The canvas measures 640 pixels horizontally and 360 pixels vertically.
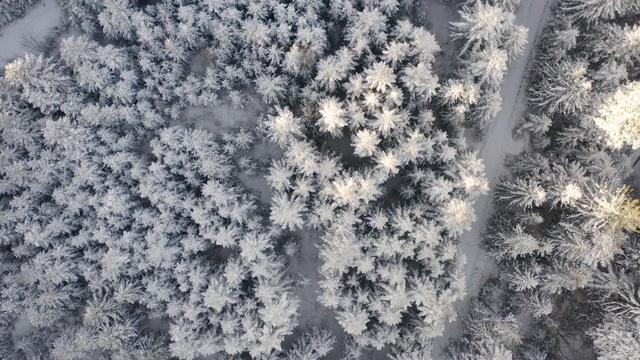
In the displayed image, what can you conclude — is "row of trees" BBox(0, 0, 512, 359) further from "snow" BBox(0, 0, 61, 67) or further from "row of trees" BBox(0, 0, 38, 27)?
"row of trees" BBox(0, 0, 38, 27)

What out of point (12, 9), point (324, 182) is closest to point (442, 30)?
point (324, 182)

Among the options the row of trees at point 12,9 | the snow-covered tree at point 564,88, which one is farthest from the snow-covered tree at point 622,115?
the row of trees at point 12,9

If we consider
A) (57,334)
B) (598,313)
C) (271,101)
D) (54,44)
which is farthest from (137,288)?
(598,313)

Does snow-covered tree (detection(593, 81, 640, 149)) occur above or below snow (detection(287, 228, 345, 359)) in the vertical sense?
above

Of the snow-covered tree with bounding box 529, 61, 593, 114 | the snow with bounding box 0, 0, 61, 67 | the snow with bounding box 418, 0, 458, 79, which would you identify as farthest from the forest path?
the snow with bounding box 0, 0, 61, 67

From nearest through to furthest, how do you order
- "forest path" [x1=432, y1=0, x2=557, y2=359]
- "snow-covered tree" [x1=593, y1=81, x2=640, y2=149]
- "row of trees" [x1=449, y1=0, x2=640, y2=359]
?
"snow-covered tree" [x1=593, y1=81, x2=640, y2=149] < "row of trees" [x1=449, y1=0, x2=640, y2=359] < "forest path" [x1=432, y1=0, x2=557, y2=359]
